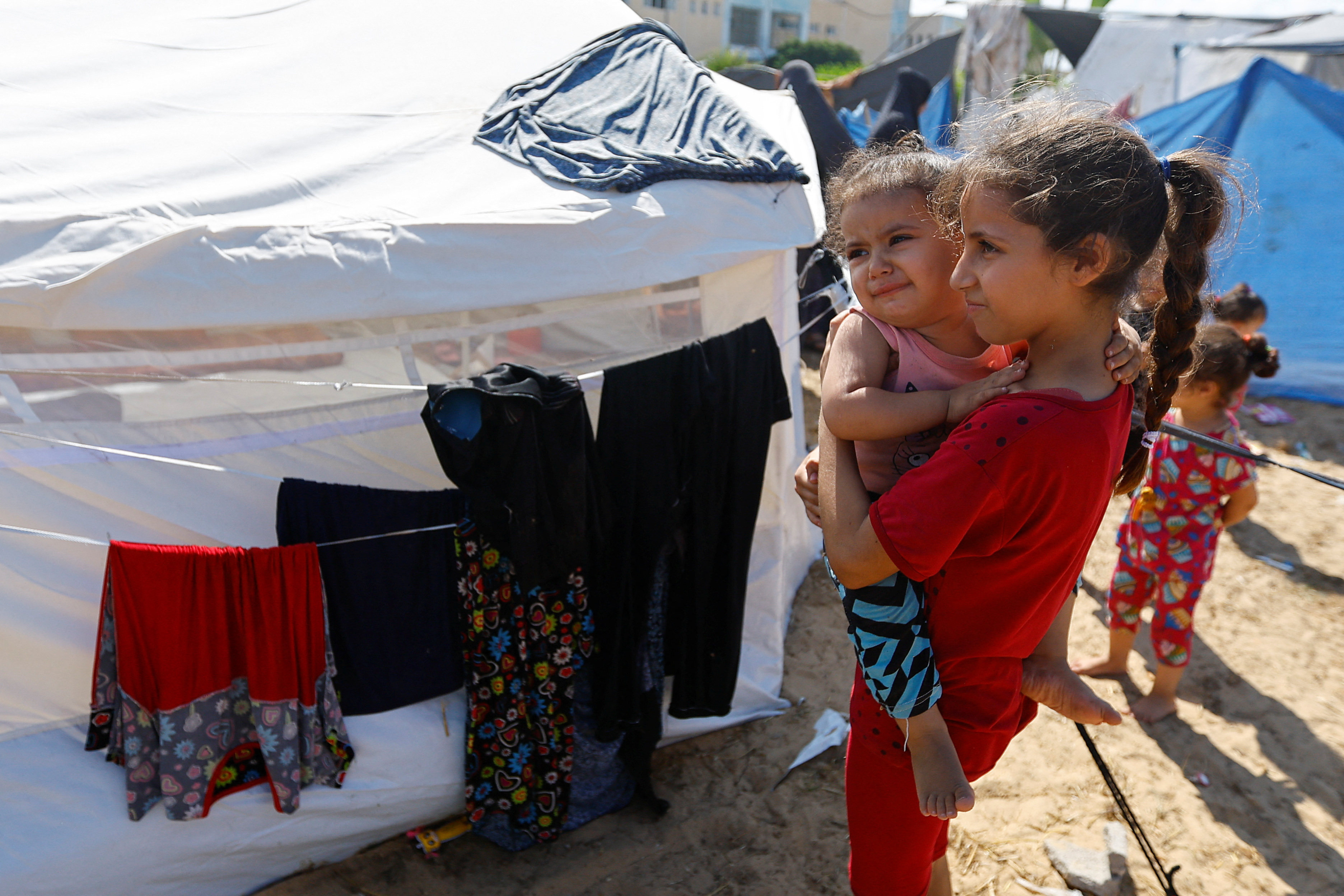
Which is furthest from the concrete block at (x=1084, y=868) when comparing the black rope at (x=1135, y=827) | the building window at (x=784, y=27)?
the building window at (x=784, y=27)

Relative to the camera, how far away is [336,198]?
214 cm

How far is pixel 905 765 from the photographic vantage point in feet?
4.44

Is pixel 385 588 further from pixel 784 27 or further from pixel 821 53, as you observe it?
pixel 784 27

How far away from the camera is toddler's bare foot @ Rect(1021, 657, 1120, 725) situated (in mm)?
1403

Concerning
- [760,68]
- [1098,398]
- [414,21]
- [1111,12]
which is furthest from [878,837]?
[1111,12]

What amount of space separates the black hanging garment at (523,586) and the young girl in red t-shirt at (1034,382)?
3.02 feet

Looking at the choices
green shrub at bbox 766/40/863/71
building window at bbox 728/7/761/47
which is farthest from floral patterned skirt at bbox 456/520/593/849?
building window at bbox 728/7/761/47

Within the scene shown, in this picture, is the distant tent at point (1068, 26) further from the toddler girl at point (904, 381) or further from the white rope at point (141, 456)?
the white rope at point (141, 456)

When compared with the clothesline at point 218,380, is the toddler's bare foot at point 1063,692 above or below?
below

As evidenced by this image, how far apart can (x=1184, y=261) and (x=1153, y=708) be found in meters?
2.63

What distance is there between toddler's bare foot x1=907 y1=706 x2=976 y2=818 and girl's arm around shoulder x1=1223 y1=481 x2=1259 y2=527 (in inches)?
90.9

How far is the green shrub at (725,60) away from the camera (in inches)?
949

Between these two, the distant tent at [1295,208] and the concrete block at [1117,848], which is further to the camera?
the distant tent at [1295,208]

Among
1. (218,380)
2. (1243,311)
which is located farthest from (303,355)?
(1243,311)
